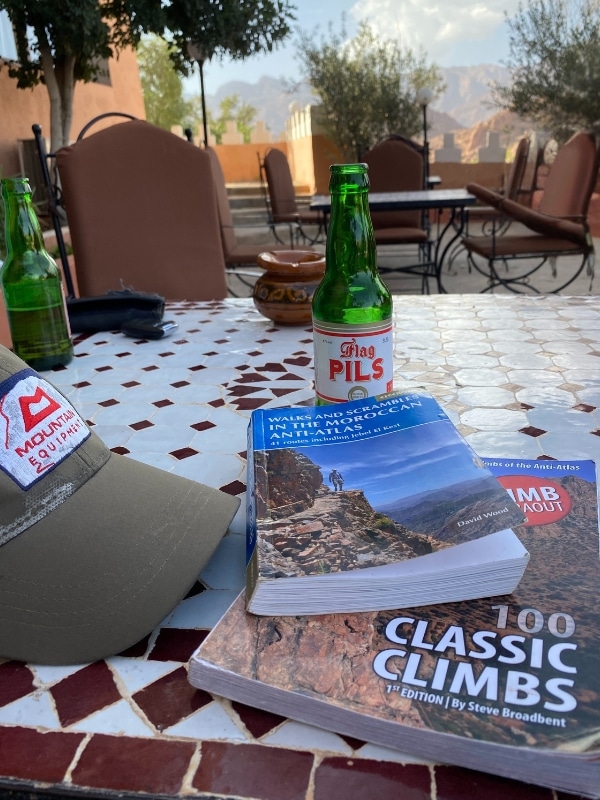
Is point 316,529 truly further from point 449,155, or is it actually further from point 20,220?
point 449,155

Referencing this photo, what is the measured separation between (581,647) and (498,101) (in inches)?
411

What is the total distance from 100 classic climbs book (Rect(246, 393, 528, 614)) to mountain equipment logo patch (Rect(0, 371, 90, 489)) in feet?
0.52

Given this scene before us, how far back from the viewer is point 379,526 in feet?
1.46

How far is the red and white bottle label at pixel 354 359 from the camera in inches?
23.9

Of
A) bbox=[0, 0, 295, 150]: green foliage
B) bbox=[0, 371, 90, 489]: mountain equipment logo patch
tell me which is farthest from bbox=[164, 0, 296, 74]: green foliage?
bbox=[0, 371, 90, 489]: mountain equipment logo patch

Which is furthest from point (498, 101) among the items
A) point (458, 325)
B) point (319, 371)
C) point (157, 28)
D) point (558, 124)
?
Answer: point (319, 371)

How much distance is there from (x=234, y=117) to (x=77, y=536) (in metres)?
25.1

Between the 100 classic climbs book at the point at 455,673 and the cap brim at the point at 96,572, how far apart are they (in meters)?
0.06

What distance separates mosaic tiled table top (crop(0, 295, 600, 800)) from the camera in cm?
35

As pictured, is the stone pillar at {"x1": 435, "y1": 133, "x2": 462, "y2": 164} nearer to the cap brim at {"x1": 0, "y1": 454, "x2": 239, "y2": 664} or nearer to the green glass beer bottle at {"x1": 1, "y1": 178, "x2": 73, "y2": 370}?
the green glass beer bottle at {"x1": 1, "y1": 178, "x2": 73, "y2": 370}

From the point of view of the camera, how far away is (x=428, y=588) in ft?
1.40

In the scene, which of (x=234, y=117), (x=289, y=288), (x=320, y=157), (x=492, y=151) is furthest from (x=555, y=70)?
(x=234, y=117)

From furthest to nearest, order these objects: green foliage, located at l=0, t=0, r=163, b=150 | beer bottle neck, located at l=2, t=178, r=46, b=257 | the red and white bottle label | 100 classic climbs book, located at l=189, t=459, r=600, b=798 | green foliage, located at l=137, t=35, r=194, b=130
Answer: green foliage, located at l=137, t=35, r=194, b=130, green foliage, located at l=0, t=0, r=163, b=150, beer bottle neck, located at l=2, t=178, r=46, b=257, the red and white bottle label, 100 classic climbs book, located at l=189, t=459, r=600, b=798

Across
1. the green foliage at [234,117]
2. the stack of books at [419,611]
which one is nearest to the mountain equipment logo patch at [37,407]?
the stack of books at [419,611]
